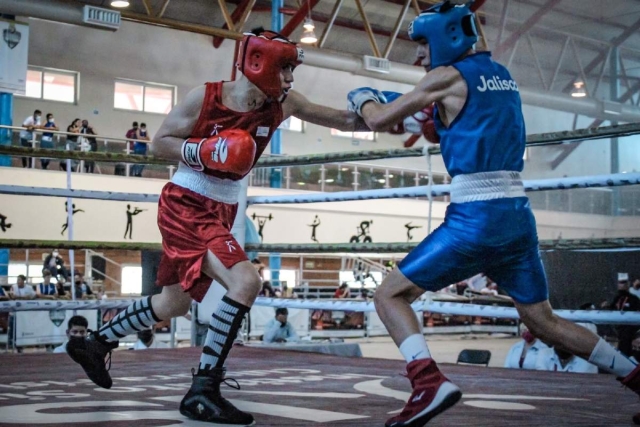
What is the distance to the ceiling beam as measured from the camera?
4.86 m

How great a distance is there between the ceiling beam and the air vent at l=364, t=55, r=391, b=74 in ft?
37.9

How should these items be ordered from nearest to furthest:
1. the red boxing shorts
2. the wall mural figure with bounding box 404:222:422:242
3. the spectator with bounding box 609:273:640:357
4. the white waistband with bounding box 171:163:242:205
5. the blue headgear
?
the blue headgear, the red boxing shorts, the white waistband with bounding box 171:163:242:205, the spectator with bounding box 609:273:640:357, the wall mural figure with bounding box 404:222:422:242

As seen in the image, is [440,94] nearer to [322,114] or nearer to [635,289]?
[322,114]

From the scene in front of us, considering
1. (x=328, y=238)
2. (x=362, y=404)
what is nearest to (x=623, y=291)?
(x=362, y=404)

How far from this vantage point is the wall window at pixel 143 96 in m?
17.1

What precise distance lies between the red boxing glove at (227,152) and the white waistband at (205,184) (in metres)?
0.16

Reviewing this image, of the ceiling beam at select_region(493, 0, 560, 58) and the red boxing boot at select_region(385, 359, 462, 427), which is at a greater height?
the ceiling beam at select_region(493, 0, 560, 58)

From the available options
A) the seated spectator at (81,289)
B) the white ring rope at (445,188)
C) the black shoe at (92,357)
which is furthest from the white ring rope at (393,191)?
the seated spectator at (81,289)

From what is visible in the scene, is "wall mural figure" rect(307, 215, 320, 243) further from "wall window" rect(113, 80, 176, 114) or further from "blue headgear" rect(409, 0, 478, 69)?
"blue headgear" rect(409, 0, 478, 69)

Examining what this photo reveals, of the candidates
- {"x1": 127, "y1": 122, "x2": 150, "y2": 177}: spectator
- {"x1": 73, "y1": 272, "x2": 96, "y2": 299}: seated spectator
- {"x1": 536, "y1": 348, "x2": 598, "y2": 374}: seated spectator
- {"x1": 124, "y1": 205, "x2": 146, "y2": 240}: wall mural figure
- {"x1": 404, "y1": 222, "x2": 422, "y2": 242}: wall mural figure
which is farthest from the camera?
{"x1": 404, "y1": 222, "x2": 422, "y2": 242}: wall mural figure

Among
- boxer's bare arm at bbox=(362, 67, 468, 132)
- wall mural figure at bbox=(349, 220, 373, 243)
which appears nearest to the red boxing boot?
boxer's bare arm at bbox=(362, 67, 468, 132)

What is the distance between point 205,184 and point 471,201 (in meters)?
0.87

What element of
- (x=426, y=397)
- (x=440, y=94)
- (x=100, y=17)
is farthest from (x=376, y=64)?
(x=426, y=397)

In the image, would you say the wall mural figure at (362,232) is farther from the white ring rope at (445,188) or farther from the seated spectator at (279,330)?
the white ring rope at (445,188)
